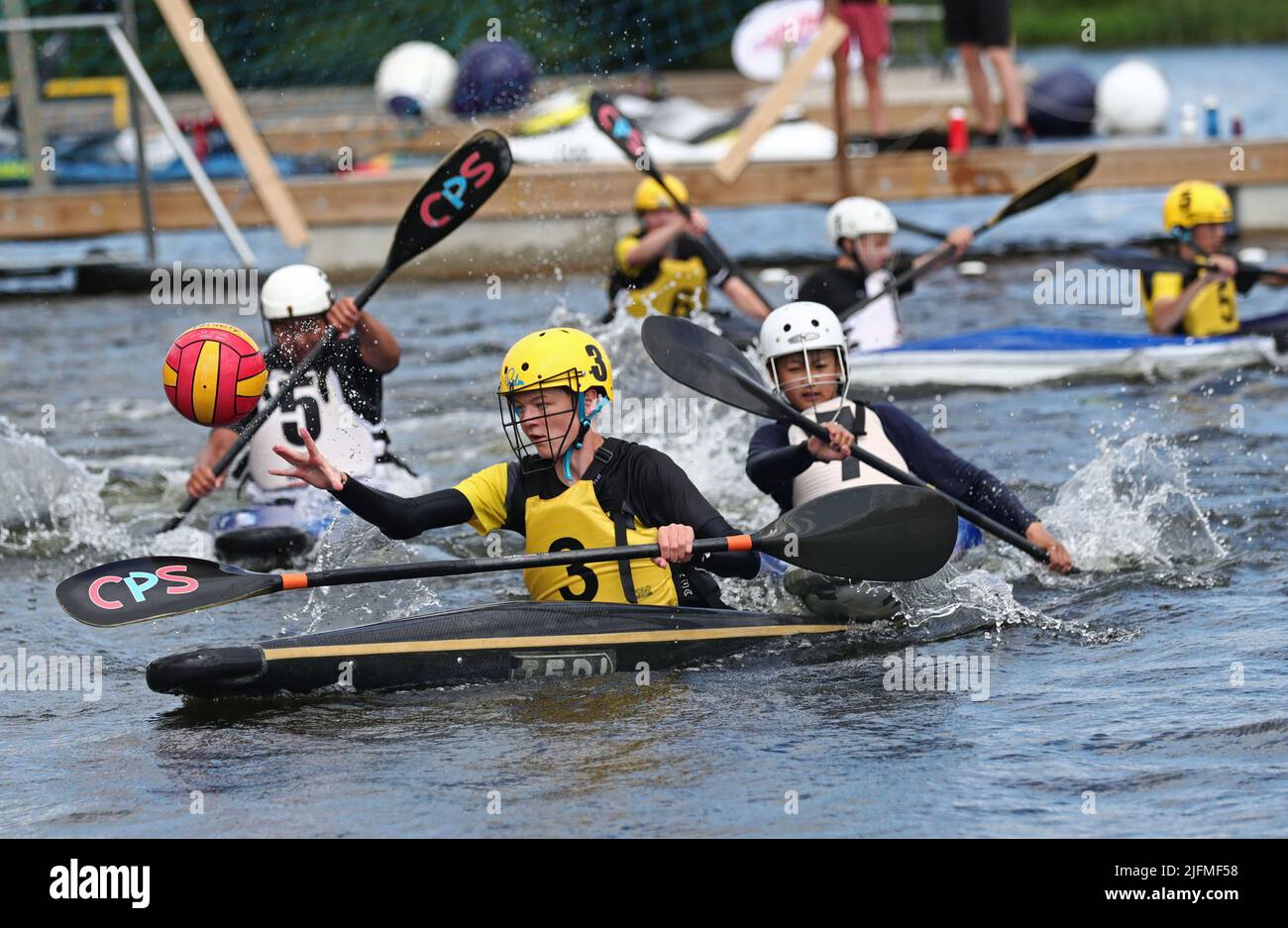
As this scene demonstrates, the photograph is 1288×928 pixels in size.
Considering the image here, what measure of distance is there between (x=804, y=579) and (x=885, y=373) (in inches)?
168

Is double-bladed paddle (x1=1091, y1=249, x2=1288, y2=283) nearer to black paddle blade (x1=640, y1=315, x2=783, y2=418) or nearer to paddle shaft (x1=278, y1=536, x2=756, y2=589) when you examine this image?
black paddle blade (x1=640, y1=315, x2=783, y2=418)

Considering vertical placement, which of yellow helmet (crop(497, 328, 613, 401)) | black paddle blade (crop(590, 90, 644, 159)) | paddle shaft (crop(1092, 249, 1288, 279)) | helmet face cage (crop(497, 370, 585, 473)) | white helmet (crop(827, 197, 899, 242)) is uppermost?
black paddle blade (crop(590, 90, 644, 159))

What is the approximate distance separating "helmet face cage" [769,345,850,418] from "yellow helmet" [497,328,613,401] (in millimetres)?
1059

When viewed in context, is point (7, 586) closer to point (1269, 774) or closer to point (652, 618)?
point (652, 618)

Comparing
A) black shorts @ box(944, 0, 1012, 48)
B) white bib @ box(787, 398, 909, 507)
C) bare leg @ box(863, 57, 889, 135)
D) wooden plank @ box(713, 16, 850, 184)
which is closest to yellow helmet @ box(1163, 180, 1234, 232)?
wooden plank @ box(713, 16, 850, 184)

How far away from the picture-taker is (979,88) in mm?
14344

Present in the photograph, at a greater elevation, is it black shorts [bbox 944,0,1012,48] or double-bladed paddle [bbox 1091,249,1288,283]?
black shorts [bbox 944,0,1012,48]

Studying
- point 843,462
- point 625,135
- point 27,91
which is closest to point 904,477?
point 843,462

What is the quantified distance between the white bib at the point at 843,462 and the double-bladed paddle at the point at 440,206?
166 centimetres

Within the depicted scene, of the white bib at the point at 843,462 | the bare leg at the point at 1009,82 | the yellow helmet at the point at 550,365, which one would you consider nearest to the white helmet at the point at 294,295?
the yellow helmet at the point at 550,365

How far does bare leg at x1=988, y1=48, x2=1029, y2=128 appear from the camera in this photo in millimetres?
13570

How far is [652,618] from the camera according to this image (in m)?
5.67

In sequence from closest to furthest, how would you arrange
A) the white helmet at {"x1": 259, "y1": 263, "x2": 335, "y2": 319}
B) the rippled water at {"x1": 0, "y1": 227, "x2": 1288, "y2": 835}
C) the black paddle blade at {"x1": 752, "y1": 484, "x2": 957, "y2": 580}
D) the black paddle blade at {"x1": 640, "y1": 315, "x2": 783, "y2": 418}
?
1. the rippled water at {"x1": 0, "y1": 227, "x2": 1288, "y2": 835}
2. the black paddle blade at {"x1": 752, "y1": 484, "x2": 957, "y2": 580}
3. the black paddle blade at {"x1": 640, "y1": 315, "x2": 783, "y2": 418}
4. the white helmet at {"x1": 259, "y1": 263, "x2": 335, "y2": 319}
